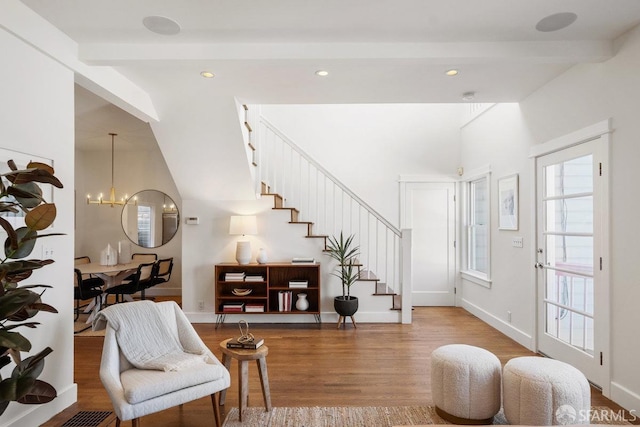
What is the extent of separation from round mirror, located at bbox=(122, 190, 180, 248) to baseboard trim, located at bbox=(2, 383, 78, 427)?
4.38m

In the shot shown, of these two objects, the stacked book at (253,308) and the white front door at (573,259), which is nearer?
the white front door at (573,259)

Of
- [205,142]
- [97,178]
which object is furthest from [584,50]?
[97,178]

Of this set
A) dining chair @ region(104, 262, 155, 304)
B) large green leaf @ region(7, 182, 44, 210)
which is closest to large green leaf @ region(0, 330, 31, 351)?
large green leaf @ region(7, 182, 44, 210)

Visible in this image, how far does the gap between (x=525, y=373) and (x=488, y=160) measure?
3.43m

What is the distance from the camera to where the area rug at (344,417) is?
2.52 meters

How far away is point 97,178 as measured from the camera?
6.98 metres

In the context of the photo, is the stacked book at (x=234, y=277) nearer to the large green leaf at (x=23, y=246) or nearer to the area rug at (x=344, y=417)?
the area rug at (x=344, y=417)

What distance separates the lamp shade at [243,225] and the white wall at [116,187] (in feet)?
8.29

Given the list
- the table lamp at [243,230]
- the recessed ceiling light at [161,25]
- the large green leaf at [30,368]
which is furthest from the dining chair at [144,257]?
the large green leaf at [30,368]

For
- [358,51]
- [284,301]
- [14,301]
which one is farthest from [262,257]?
[14,301]

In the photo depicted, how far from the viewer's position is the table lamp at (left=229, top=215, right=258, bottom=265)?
490 cm

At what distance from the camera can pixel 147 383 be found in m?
2.16

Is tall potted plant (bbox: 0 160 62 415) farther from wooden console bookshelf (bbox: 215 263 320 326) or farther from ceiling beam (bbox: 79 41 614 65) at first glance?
wooden console bookshelf (bbox: 215 263 320 326)

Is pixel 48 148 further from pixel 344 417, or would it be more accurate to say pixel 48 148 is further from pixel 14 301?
pixel 344 417
